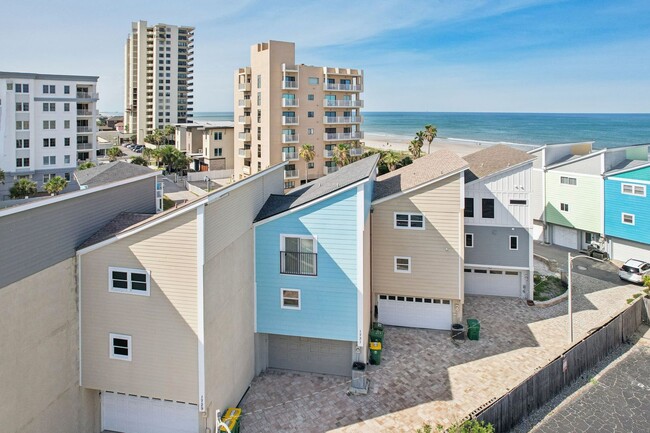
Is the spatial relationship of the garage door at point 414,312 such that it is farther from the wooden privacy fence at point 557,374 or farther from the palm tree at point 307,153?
the palm tree at point 307,153

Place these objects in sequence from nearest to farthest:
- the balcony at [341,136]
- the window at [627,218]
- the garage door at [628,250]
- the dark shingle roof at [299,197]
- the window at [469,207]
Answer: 1. the dark shingle roof at [299,197]
2. the window at [469,207]
3. the garage door at [628,250]
4. the window at [627,218]
5. the balcony at [341,136]

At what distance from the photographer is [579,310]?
24.1 m

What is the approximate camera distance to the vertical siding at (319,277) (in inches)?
656

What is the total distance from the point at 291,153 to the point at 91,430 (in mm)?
46862

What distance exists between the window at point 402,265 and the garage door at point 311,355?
17.8ft

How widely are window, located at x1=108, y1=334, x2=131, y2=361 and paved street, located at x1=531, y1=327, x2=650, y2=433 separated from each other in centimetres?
1288

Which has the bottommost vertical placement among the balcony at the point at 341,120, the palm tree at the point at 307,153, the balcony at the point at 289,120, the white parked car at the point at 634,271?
the white parked car at the point at 634,271

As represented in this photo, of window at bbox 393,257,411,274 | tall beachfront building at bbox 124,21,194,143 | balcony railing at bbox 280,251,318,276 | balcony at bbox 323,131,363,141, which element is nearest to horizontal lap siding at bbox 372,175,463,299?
window at bbox 393,257,411,274

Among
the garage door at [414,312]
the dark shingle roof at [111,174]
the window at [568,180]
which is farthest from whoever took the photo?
the window at [568,180]

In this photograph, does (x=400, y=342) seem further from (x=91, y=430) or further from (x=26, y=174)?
(x=26, y=174)

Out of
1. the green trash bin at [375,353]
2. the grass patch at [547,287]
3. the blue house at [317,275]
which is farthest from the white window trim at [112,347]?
the grass patch at [547,287]

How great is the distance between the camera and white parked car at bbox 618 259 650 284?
2739cm

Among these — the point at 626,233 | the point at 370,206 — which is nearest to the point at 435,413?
the point at 370,206

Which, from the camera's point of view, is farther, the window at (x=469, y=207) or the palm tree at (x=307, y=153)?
the palm tree at (x=307, y=153)
